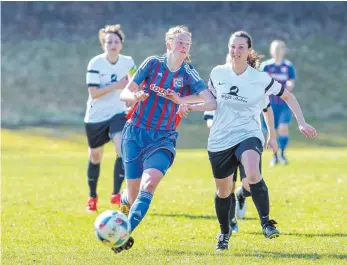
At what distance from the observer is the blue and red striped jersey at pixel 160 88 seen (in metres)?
7.61

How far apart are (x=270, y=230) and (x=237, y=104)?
1175 mm

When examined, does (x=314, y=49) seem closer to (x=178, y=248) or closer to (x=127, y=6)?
(x=127, y=6)

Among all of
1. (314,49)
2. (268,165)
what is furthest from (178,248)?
(314,49)

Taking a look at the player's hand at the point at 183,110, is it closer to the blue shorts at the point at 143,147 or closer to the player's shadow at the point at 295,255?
the blue shorts at the point at 143,147

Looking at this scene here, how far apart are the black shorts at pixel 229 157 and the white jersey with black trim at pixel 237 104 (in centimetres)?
4

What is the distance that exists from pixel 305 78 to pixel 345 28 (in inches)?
130

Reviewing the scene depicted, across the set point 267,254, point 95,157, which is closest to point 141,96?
point 267,254

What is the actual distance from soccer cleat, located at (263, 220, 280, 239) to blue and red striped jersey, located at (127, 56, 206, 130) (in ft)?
4.35

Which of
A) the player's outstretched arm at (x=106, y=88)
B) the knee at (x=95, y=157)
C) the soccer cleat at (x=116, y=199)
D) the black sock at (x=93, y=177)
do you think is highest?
the player's outstretched arm at (x=106, y=88)

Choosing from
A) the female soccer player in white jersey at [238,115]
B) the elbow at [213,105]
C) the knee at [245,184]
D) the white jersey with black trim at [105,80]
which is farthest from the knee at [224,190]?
the white jersey with black trim at [105,80]

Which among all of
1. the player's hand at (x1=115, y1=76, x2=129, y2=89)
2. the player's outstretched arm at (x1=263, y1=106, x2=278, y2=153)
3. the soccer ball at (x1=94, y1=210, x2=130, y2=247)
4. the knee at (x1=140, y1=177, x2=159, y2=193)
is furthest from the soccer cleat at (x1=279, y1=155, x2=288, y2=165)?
the soccer ball at (x1=94, y1=210, x2=130, y2=247)

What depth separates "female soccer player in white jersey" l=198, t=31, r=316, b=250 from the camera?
24.1ft

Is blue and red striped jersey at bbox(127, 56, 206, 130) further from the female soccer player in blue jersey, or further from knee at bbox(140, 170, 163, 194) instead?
knee at bbox(140, 170, 163, 194)

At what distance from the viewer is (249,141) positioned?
7.35 meters
